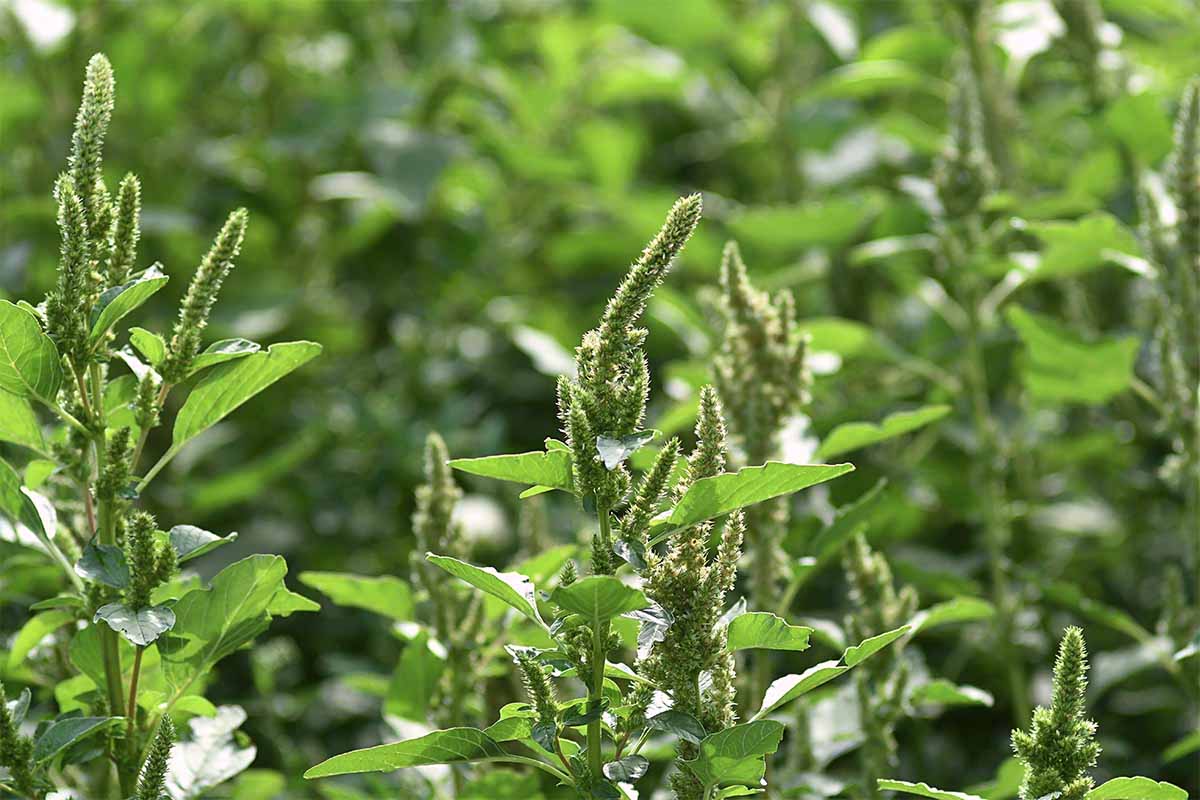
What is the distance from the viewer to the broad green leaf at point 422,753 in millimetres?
1154

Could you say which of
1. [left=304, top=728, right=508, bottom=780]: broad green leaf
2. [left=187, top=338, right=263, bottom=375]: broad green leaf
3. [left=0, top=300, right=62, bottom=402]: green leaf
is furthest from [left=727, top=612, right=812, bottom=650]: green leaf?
[left=0, top=300, right=62, bottom=402]: green leaf

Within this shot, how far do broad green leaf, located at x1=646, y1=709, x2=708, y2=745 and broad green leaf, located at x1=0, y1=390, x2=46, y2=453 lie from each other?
623 mm

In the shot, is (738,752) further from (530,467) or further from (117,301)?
(117,301)

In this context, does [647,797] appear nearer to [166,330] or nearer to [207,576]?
[207,576]

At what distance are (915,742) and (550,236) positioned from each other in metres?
1.82

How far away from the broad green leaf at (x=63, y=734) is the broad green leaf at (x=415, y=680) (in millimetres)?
438

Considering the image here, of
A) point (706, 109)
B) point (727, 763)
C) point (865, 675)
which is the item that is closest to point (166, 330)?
point (706, 109)

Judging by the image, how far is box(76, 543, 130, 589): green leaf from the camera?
117 cm

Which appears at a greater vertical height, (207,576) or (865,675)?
(865,675)

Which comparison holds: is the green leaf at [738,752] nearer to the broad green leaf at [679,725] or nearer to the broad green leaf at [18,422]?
the broad green leaf at [679,725]

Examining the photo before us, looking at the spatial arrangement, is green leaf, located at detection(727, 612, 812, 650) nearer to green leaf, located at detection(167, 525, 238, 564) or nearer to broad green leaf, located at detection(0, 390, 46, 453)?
green leaf, located at detection(167, 525, 238, 564)

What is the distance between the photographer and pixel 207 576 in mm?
2701

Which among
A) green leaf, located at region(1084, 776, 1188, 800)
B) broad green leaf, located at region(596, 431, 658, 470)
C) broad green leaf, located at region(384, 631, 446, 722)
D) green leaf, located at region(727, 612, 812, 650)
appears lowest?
broad green leaf, located at region(384, 631, 446, 722)

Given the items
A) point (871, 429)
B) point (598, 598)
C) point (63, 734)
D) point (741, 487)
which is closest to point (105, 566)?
point (63, 734)
